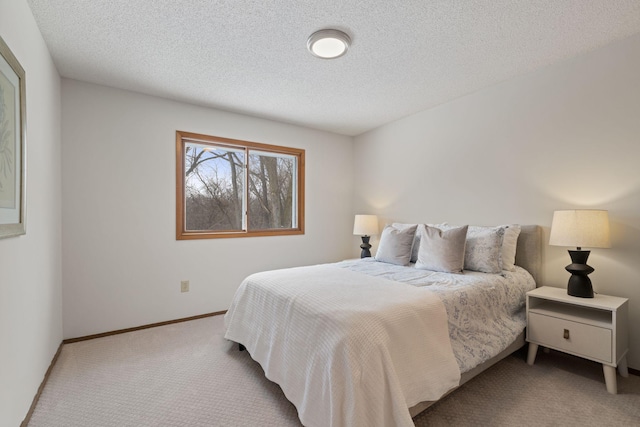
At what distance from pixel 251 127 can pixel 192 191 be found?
41.6 inches

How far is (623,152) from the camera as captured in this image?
6.97 ft

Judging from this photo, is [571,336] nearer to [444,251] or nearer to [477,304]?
[477,304]

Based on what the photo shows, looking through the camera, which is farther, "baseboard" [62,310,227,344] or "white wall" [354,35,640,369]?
"baseboard" [62,310,227,344]

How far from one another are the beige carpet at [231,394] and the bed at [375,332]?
0.16m

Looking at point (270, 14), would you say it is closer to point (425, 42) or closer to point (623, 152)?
point (425, 42)

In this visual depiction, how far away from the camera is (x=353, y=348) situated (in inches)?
52.6

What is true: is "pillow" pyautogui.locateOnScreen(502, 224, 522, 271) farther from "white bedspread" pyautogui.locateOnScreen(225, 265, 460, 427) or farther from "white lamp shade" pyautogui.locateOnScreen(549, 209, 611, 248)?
"white bedspread" pyautogui.locateOnScreen(225, 265, 460, 427)

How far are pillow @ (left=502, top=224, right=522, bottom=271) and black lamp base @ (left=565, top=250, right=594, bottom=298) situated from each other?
0.42 metres

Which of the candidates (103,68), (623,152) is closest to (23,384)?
(103,68)

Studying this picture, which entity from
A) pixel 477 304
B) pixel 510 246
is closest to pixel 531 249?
pixel 510 246

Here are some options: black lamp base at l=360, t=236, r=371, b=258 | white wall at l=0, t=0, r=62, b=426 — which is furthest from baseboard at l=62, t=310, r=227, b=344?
black lamp base at l=360, t=236, r=371, b=258

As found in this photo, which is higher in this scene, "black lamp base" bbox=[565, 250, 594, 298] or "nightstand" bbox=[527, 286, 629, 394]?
"black lamp base" bbox=[565, 250, 594, 298]

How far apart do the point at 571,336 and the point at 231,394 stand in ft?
7.48

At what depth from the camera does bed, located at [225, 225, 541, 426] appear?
4.34 feet
